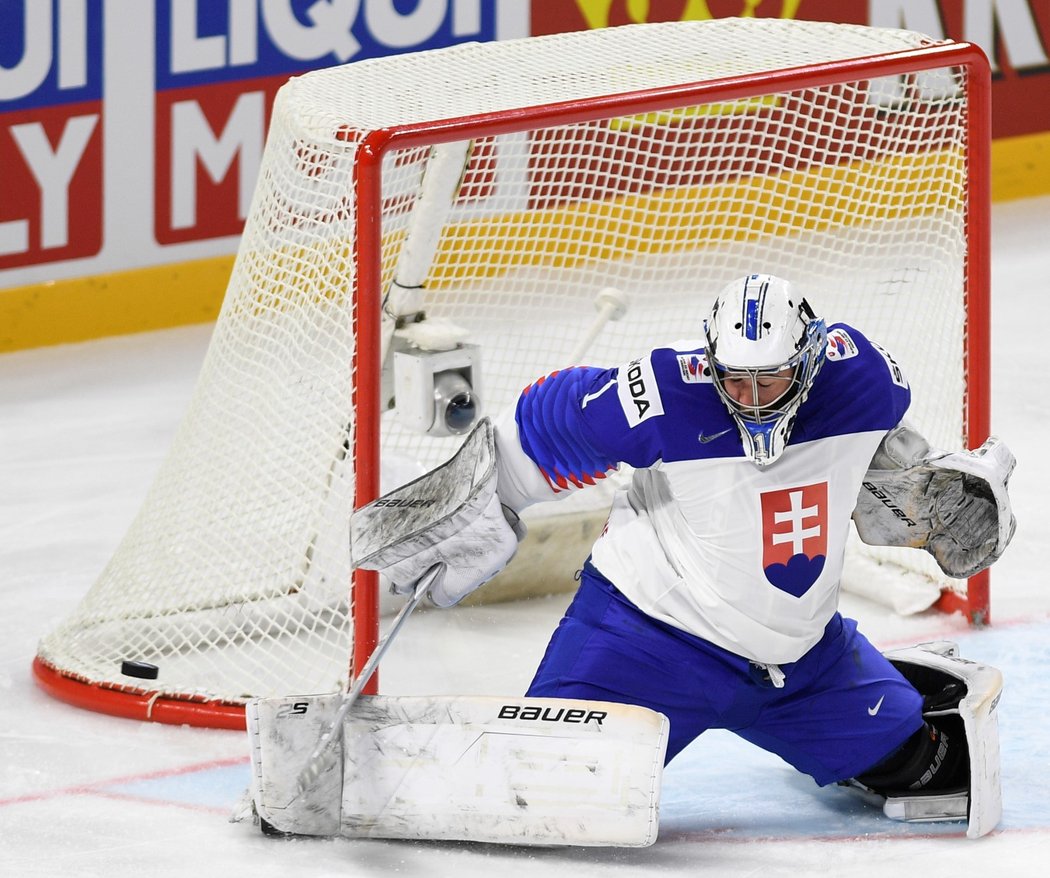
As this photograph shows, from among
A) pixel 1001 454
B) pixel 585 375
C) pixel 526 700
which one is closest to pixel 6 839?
pixel 526 700

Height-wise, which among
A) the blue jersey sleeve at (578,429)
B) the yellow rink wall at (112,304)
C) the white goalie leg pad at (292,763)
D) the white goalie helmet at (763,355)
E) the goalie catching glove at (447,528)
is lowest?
the yellow rink wall at (112,304)

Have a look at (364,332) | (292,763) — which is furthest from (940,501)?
(292,763)

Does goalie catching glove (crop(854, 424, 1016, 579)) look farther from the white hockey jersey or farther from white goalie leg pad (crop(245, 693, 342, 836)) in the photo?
white goalie leg pad (crop(245, 693, 342, 836))

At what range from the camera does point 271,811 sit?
376cm

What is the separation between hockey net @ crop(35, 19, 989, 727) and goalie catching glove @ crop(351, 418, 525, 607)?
286 mm

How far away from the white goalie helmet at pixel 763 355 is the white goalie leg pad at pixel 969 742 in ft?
1.97

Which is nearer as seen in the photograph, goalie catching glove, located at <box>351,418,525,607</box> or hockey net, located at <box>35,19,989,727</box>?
goalie catching glove, located at <box>351,418,525,607</box>

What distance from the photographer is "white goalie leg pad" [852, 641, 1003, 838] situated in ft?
12.4

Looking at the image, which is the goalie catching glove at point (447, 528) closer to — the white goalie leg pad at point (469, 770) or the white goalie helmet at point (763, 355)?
the white goalie leg pad at point (469, 770)

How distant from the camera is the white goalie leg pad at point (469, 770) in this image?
362cm

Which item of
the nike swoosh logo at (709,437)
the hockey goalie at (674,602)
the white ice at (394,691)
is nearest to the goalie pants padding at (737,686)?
the hockey goalie at (674,602)

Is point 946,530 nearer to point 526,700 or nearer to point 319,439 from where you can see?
point 526,700

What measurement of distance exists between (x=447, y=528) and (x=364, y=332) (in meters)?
0.50

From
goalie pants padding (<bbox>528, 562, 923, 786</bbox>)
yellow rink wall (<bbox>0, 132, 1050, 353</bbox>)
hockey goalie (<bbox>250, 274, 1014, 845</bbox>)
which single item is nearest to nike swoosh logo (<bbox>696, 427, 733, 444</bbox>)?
hockey goalie (<bbox>250, 274, 1014, 845</bbox>)
